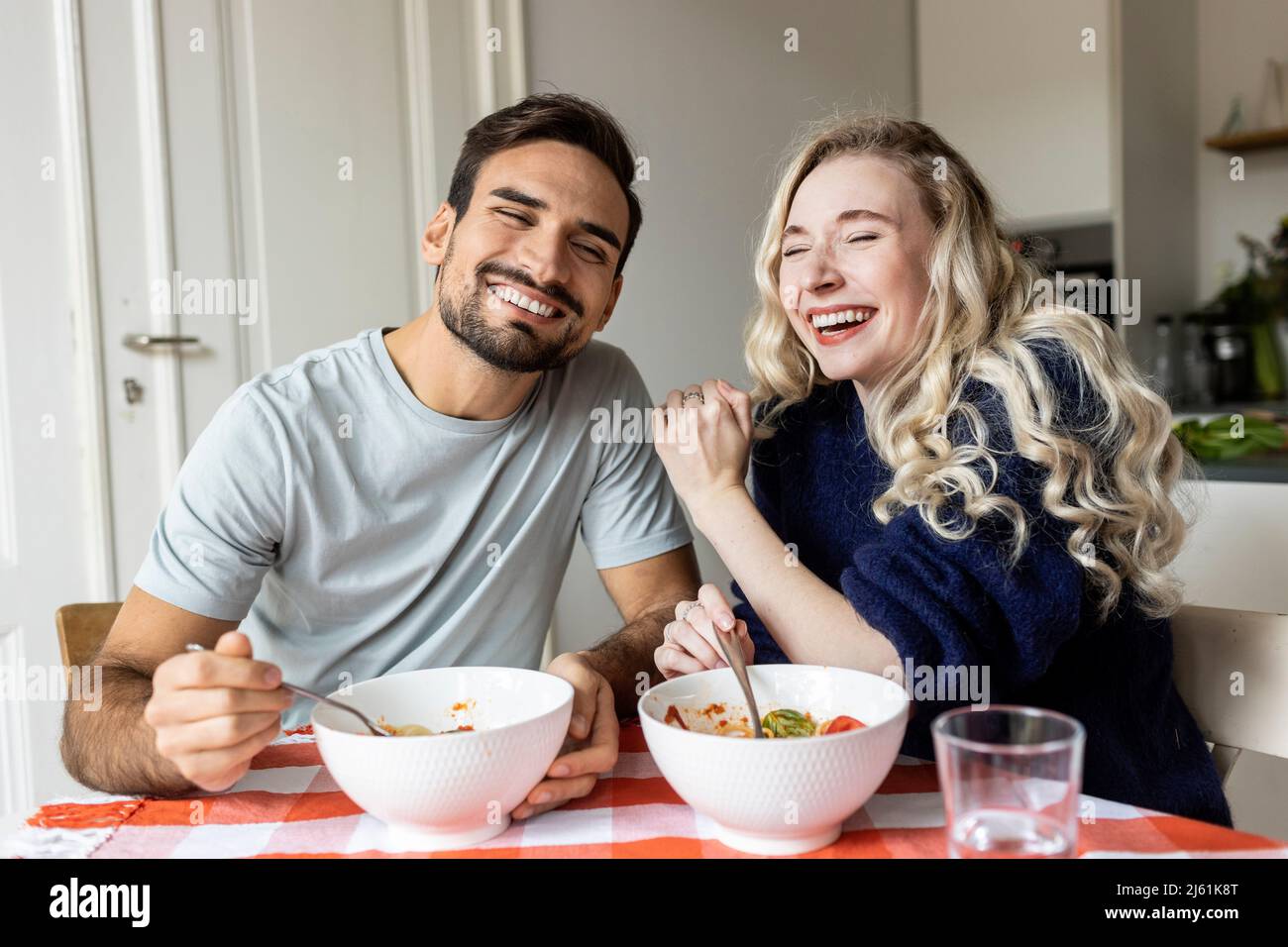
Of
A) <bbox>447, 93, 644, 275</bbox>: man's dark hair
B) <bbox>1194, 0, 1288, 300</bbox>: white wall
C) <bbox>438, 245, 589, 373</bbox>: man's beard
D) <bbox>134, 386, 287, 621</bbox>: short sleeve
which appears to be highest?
<bbox>1194, 0, 1288, 300</bbox>: white wall

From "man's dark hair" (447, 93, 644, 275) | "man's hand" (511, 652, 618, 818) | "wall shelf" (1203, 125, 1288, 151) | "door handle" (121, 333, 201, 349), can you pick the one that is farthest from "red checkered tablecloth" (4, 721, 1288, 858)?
"wall shelf" (1203, 125, 1288, 151)

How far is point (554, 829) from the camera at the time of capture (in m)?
0.83

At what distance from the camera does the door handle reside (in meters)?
2.14

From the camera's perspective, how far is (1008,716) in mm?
667

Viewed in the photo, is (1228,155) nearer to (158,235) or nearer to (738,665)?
(158,235)

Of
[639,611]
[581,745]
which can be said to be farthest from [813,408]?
[581,745]

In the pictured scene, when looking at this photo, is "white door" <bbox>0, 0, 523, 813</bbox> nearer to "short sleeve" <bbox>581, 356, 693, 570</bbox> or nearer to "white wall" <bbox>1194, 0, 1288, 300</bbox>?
"short sleeve" <bbox>581, 356, 693, 570</bbox>

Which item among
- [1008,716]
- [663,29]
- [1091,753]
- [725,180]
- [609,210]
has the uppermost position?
[663,29]

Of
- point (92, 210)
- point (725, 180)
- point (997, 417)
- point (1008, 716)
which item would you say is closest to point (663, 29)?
point (725, 180)

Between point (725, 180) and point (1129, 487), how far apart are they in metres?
2.34

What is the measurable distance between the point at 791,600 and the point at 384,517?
575 millimetres

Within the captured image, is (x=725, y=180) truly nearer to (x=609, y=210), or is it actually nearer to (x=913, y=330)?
(x=609, y=210)

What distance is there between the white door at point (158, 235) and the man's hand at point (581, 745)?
1463mm

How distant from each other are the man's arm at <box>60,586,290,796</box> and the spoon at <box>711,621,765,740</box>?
0.38m
